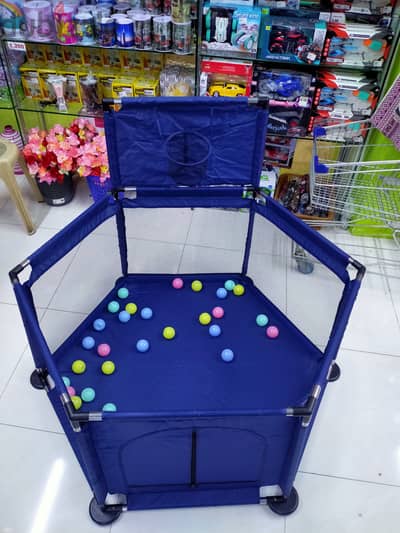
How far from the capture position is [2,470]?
5.15 feet

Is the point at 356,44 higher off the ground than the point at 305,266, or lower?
higher

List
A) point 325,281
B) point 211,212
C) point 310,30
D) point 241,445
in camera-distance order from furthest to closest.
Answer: point 211,212, point 325,281, point 310,30, point 241,445

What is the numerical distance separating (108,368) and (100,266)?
0.79m

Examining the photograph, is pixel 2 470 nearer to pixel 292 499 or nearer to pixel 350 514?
pixel 292 499

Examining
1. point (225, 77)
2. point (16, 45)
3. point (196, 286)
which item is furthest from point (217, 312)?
point (16, 45)

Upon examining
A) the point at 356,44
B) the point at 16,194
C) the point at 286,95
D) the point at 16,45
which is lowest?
the point at 16,194

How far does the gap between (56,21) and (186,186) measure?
1.28 metres

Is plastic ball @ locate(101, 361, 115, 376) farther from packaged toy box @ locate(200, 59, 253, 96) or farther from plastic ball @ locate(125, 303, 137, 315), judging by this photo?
packaged toy box @ locate(200, 59, 253, 96)

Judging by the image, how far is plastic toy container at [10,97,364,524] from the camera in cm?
117

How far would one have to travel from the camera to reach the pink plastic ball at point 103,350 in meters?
1.64

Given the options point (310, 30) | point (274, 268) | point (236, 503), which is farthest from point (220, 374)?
point (310, 30)

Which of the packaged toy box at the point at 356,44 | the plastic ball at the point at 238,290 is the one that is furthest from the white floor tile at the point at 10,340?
the packaged toy box at the point at 356,44

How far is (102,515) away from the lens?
4.77 feet

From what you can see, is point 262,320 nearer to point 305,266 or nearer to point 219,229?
point 305,266
